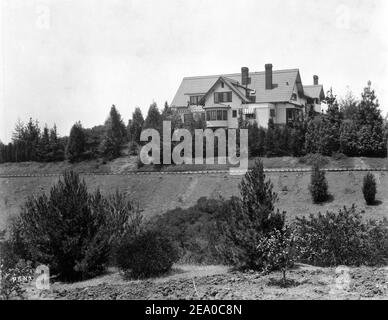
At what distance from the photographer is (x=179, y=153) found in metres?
43.9

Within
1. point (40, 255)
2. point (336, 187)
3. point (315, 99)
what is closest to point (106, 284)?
point (40, 255)

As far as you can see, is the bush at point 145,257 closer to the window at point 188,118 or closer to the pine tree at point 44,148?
the window at point 188,118

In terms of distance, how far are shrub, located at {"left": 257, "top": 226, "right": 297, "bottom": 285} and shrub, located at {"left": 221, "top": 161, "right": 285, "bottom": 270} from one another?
196mm

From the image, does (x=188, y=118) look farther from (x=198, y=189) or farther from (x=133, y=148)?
(x=198, y=189)

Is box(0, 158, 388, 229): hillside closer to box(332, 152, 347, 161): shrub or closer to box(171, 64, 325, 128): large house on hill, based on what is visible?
box(332, 152, 347, 161): shrub

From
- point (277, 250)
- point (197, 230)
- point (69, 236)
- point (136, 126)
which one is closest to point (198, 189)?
point (197, 230)

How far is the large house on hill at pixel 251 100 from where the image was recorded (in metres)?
50.2

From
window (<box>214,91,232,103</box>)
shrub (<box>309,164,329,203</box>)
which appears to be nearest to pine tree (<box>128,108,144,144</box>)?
window (<box>214,91,232,103</box>)

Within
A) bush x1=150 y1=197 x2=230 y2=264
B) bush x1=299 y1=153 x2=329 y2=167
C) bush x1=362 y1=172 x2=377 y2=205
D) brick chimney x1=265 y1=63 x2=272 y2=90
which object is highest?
brick chimney x1=265 y1=63 x2=272 y2=90

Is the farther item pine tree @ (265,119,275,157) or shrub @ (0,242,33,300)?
pine tree @ (265,119,275,157)

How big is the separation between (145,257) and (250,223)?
262 centimetres

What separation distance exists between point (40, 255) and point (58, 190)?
5.48 feet

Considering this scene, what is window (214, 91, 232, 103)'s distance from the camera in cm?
5050

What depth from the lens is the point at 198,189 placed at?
36.8m
